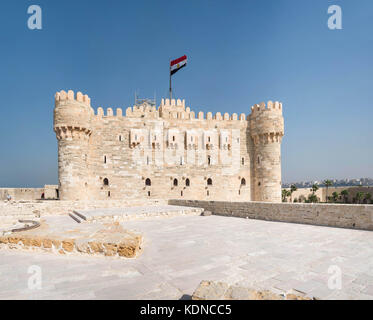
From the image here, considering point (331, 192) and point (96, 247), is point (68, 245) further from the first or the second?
point (331, 192)

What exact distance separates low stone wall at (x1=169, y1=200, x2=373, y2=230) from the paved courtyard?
1131 millimetres

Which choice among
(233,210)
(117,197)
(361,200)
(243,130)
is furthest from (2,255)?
(361,200)

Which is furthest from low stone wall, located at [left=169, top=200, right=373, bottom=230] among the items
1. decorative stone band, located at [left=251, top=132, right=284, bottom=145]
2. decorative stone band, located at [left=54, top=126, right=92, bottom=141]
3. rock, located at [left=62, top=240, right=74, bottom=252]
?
decorative stone band, located at [left=251, top=132, right=284, bottom=145]

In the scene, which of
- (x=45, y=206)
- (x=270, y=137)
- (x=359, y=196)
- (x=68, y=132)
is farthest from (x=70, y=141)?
(x=359, y=196)

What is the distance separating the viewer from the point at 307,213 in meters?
8.76

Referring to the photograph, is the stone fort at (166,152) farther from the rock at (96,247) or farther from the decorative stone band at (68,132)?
the rock at (96,247)

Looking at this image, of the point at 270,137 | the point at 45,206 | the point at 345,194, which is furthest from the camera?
the point at 345,194

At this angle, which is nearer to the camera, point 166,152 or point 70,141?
point 70,141

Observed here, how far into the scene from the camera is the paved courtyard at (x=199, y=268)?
3291 millimetres

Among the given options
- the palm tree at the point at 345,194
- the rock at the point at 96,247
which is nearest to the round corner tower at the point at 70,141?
the rock at the point at 96,247

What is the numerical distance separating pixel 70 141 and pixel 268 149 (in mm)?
17337

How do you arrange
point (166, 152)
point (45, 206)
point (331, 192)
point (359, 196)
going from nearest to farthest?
point (45, 206)
point (166, 152)
point (359, 196)
point (331, 192)

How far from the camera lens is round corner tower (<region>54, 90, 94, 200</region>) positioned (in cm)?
1753
